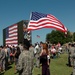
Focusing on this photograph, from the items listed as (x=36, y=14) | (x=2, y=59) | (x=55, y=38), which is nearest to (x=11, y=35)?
(x=2, y=59)

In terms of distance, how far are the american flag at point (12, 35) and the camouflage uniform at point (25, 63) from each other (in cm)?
1946

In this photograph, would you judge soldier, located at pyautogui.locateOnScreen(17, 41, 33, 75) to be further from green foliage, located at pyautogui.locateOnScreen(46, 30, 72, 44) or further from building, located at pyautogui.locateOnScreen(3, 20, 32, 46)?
green foliage, located at pyautogui.locateOnScreen(46, 30, 72, 44)

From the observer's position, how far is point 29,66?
24.8 ft

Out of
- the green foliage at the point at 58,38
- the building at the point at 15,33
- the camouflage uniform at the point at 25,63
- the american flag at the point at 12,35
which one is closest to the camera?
the camouflage uniform at the point at 25,63

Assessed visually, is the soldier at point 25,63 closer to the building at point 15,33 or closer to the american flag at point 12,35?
the building at point 15,33

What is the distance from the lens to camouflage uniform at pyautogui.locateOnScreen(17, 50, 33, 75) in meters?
7.34

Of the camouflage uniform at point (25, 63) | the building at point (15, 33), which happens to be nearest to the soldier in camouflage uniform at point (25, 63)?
the camouflage uniform at point (25, 63)

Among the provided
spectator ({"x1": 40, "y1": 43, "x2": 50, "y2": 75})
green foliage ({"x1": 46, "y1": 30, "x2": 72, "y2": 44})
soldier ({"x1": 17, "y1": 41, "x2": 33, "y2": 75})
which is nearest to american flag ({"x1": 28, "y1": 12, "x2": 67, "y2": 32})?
spectator ({"x1": 40, "y1": 43, "x2": 50, "y2": 75})

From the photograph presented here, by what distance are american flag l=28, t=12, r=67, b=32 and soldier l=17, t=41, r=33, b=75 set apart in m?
3.85

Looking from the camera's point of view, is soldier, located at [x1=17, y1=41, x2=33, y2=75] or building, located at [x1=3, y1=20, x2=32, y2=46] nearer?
soldier, located at [x1=17, y1=41, x2=33, y2=75]

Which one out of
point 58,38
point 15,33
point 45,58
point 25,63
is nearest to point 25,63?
point 25,63

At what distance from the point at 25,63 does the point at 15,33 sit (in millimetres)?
20161

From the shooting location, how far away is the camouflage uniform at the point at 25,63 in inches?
289

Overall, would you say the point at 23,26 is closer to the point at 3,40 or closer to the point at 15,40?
the point at 15,40
